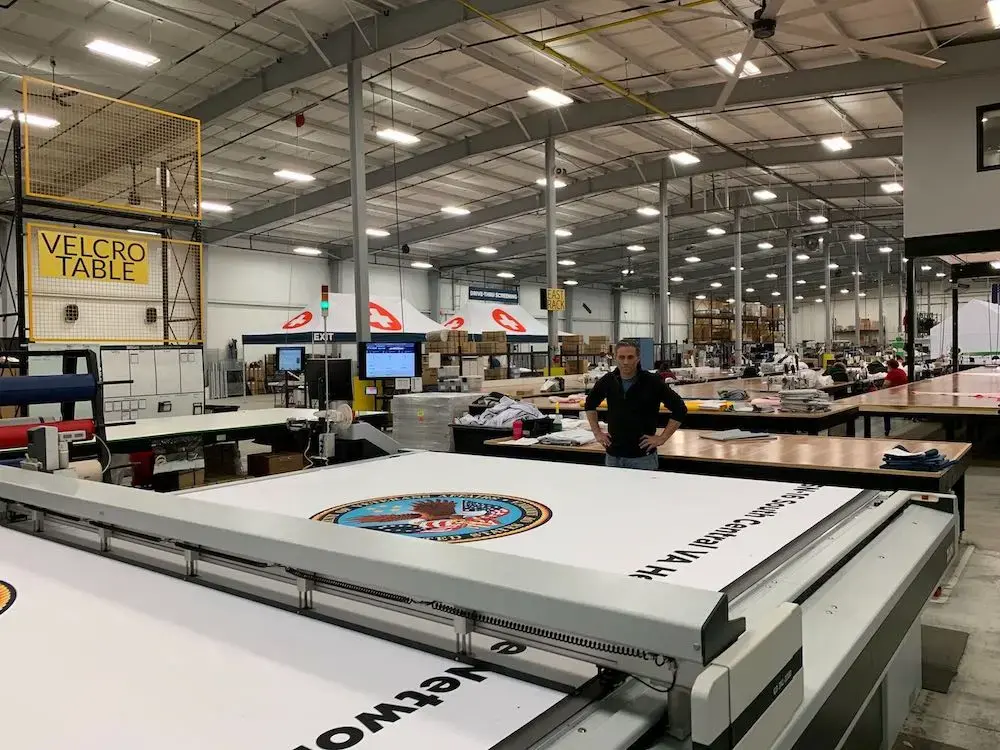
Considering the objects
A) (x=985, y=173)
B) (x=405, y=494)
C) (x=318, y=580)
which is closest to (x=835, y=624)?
(x=318, y=580)

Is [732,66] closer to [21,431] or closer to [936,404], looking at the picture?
[936,404]

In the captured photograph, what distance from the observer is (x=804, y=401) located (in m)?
6.32

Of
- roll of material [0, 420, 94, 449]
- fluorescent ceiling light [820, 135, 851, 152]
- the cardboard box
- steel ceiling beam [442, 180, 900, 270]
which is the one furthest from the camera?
steel ceiling beam [442, 180, 900, 270]

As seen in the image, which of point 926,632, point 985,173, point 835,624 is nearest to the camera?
point 835,624

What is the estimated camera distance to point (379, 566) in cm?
121

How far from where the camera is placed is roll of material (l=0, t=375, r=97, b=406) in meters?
2.74

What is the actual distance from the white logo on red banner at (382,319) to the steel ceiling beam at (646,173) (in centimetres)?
353

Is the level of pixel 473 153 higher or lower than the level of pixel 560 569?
higher

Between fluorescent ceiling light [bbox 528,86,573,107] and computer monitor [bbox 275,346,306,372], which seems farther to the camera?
computer monitor [bbox 275,346,306,372]

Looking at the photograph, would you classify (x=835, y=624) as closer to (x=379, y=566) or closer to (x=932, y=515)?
(x=379, y=566)

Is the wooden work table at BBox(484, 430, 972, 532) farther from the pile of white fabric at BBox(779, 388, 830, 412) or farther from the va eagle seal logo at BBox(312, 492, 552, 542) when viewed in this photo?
the va eagle seal logo at BBox(312, 492, 552, 542)

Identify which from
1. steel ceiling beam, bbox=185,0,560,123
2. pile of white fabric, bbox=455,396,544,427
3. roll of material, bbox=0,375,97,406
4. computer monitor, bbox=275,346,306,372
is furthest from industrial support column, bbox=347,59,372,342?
computer monitor, bbox=275,346,306,372

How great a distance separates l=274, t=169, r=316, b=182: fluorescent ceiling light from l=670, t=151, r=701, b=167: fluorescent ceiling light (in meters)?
7.58

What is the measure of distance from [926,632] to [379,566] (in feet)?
10.7
